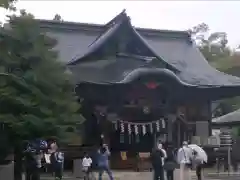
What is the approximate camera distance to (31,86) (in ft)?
54.5

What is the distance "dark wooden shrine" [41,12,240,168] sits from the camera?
24906 millimetres

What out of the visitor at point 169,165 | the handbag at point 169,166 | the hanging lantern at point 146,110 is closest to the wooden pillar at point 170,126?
the hanging lantern at point 146,110

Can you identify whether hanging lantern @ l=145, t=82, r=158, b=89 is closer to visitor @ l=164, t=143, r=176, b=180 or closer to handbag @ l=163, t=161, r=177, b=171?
visitor @ l=164, t=143, r=176, b=180

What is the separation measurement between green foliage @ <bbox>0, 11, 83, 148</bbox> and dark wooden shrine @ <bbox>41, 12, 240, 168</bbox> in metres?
6.17

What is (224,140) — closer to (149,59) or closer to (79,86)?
(149,59)

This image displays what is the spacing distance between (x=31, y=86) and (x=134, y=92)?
984cm

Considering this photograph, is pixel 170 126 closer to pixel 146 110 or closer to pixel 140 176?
pixel 146 110

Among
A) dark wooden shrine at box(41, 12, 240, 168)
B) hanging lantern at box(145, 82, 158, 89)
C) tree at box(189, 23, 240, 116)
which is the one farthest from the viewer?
tree at box(189, 23, 240, 116)

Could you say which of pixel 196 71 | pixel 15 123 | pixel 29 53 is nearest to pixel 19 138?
pixel 15 123

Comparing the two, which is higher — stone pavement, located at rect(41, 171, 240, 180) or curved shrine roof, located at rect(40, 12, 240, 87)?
curved shrine roof, located at rect(40, 12, 240, 87)

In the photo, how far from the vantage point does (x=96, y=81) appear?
80.2ft

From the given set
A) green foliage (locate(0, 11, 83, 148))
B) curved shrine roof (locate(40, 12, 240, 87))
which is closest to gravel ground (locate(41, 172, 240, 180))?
curved shrine roof (locate(40, 12, 240, 87))

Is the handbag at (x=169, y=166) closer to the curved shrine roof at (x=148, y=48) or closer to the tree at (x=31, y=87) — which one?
the tree at (x=31, y=87)

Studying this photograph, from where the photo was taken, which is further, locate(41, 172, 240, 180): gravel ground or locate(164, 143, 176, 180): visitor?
locate(41, 172, 240, 180): gravel ground
